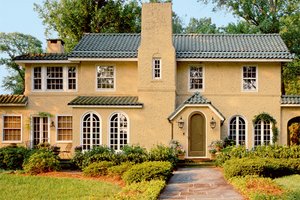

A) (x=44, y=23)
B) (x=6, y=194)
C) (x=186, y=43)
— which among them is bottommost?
(x=6, y=194)

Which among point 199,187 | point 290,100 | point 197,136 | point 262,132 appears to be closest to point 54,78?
point 197,136

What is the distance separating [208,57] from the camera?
2802cm

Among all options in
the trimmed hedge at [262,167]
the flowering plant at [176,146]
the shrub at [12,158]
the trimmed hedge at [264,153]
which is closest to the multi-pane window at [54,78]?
the shrub at [12,158]

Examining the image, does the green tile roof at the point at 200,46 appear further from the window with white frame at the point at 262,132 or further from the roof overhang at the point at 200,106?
the window with white frame at the point at 262,132

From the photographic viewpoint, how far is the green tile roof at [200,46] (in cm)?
2820

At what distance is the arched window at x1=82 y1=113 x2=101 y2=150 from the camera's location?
27.5 m

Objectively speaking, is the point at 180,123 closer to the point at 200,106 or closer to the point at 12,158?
the point at 200,106

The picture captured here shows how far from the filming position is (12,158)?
23312mm

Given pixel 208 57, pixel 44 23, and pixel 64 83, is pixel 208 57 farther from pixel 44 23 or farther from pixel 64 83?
pixel 44 23

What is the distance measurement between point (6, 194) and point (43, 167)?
222 inches

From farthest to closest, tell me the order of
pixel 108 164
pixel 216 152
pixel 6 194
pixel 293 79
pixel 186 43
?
1. pixel 293 79
2. pixel 186 43
3. pixel 216 152
4. pixel 108 164
5. pixel 6 194

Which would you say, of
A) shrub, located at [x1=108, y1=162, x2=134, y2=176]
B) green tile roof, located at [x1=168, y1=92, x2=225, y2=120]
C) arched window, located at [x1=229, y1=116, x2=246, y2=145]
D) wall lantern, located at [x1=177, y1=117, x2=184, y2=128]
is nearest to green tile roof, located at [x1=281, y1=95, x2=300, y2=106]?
arched window, located at [x1=229, y1=116, x2=246, y2=145]

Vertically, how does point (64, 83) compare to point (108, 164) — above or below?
above

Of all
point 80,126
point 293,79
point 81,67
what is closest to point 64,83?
point 81,67
